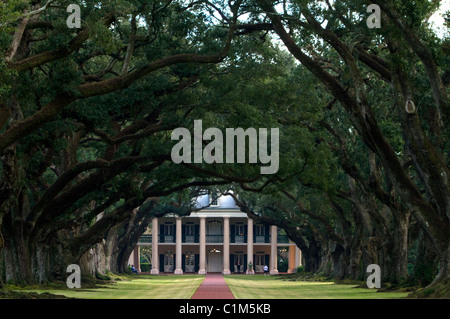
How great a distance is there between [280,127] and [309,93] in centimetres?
179

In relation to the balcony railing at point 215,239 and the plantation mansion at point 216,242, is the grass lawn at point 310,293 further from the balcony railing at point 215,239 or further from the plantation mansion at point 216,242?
the balcony railing at point 215,239

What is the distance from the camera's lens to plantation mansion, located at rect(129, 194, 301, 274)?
88.0m

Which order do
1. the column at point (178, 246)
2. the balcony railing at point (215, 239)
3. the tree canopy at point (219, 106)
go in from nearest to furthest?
the tree canopy at point (219, 106), the column at point (178, 246), the balcony railing at point (215, 239)

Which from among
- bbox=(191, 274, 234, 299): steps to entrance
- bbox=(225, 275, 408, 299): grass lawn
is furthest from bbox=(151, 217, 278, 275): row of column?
bbox=(225, 275, 408, 299): grass lawn

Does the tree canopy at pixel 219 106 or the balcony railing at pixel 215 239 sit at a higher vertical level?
the tree canopy at pixel 219 106

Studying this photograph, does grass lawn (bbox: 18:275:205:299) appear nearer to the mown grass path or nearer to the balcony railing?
the mown grass path

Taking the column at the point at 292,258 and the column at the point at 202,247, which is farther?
the column at the point at 292,258

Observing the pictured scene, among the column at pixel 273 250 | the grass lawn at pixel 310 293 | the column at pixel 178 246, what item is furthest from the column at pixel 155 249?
the grass lawn at pixel 310 293

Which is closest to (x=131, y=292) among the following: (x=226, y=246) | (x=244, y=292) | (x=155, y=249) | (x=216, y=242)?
(x=244, y=292)

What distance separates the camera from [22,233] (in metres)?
30.9

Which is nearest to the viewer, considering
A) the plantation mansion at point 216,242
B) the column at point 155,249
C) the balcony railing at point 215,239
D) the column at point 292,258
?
the column at point 155,249

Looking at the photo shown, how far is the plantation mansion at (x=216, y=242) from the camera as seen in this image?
289 feet

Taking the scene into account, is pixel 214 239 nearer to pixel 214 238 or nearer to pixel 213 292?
pixel 214 238
